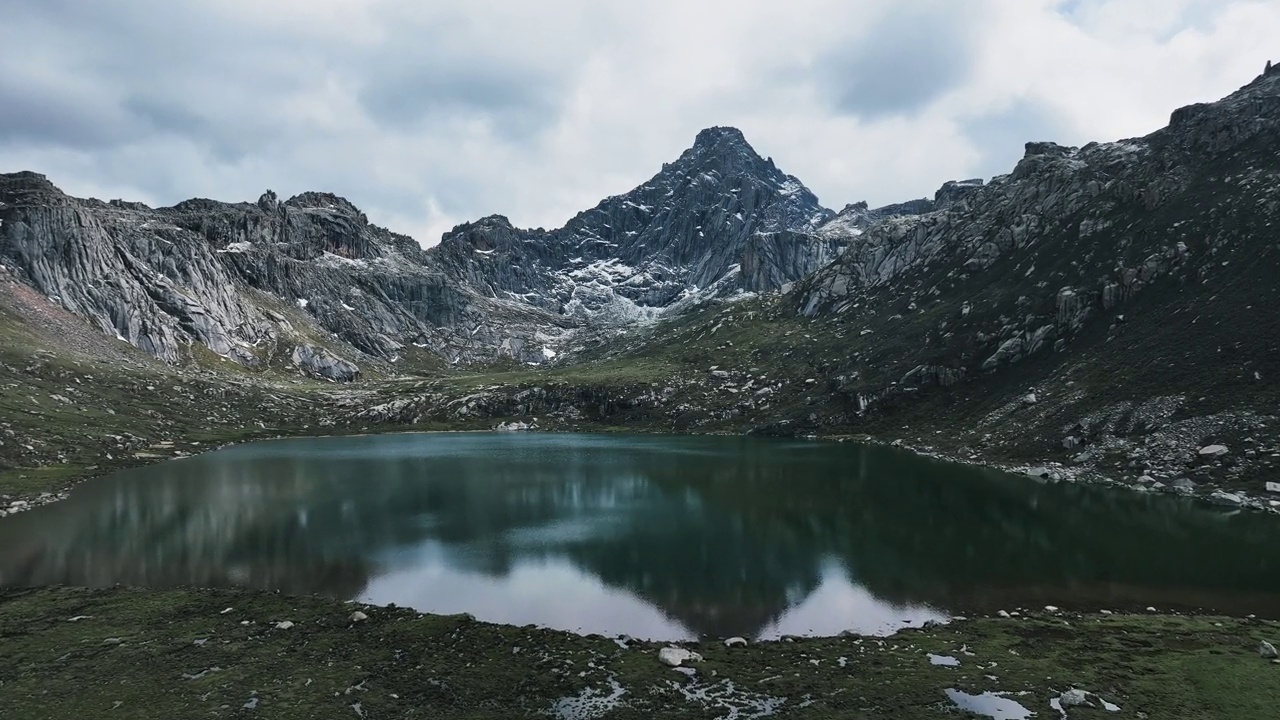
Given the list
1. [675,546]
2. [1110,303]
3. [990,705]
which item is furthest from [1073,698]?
[1110,303]

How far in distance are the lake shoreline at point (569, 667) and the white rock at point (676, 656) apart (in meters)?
0.39

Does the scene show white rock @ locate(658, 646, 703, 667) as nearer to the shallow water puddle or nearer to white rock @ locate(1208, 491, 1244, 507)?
the shallow water puddle

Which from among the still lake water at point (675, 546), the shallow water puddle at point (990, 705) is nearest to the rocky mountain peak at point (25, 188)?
the still lake water at point (675, 546)

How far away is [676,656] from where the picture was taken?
2650cm

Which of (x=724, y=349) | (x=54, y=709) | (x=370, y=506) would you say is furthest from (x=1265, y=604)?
(x=724, y=349)

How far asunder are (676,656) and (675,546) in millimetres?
20557

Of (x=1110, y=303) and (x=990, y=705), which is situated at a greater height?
(x=1110, y=303)

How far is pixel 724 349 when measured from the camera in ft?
641

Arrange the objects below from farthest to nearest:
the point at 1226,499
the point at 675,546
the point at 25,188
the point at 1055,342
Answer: the point at 25,188, the point at 1055,342, the point at 1226,499, the point at 675,546

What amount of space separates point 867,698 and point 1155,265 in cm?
11258

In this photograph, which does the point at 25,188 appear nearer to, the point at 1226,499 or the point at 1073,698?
the point at 1073,698

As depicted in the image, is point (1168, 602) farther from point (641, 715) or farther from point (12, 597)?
point (12, 597)

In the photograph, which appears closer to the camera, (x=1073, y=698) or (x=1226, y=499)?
(x=1073, y=698)

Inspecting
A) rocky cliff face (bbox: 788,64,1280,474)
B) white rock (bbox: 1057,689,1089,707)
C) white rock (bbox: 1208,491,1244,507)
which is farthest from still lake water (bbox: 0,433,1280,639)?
rocky cliff face (bbox: 788,64,1280,474)
